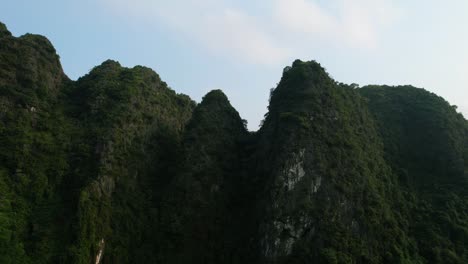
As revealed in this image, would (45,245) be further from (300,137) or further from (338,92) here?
(338,92)

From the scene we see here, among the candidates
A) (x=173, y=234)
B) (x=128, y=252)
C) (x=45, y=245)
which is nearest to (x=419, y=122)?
(x=173, y=234)

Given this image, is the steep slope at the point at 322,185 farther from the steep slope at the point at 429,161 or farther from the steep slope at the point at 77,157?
the steep slope at the point at 77,157

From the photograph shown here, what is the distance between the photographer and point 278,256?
2819 centimetres

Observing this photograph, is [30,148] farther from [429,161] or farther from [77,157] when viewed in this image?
[429,161]

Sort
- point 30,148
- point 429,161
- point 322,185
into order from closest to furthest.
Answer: point 30,148 → point 322,185 → point 429,161

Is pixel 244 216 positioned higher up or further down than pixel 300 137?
further down

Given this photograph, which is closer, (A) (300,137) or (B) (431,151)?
(A) (300,137)

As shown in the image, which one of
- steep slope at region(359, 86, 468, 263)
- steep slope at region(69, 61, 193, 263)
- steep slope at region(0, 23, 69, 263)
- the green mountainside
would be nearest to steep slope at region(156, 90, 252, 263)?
the green mountainside

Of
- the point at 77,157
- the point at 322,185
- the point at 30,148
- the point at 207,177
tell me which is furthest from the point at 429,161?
the point at 30,148

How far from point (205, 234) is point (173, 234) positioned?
225 cm

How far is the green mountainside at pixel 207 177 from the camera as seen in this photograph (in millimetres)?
28141

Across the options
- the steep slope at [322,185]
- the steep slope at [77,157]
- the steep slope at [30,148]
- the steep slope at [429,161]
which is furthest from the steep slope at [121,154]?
the steep slope at [429,161]

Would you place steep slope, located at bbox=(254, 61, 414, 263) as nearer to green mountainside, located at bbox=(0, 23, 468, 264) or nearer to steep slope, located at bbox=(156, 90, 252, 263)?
green mountainside, located at bbox=(0, 23, 468, 264)

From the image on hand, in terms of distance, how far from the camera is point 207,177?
1367 inches
